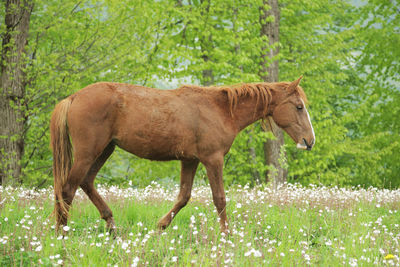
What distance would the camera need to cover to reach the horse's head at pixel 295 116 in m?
6.02

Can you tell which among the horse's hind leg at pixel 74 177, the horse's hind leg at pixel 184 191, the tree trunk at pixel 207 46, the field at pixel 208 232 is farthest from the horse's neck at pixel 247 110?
the tree trunk at pixel 207 46

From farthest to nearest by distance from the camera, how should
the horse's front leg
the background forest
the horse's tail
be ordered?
1. the background forest
2. the horse's front leg
3. the horse's tail

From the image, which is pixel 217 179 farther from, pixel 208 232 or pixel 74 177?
pixel 74 177

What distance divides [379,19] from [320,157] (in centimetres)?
694

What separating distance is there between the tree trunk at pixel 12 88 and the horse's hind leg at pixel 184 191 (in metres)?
7.11

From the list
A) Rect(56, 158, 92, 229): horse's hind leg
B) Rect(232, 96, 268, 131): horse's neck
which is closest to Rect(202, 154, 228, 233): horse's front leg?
Rect(232, 96, 268, 131): horse's neck

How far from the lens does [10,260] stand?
380 cm

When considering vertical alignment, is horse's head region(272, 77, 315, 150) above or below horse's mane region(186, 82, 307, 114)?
below

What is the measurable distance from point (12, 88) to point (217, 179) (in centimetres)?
828

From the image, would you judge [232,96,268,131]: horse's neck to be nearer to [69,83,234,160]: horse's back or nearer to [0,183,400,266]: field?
[69,83,234,160]: horse's back

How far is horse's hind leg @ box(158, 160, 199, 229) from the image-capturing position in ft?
18.6

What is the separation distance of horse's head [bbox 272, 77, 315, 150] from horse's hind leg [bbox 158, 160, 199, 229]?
1.43 m

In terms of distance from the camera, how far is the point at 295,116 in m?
6.07

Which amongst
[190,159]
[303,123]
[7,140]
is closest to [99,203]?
[190,159]
